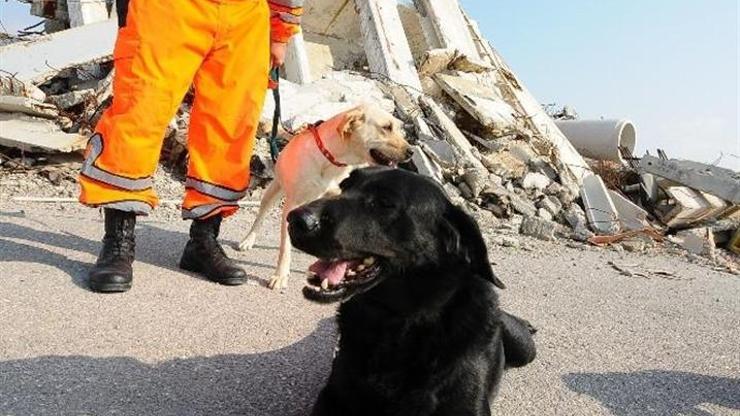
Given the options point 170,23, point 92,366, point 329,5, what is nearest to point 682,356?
point 92,366

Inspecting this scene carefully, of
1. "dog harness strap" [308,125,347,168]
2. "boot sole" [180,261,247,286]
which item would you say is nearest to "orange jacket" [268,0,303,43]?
"dog harness strap" [308,125,347,168]

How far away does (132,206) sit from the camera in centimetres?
323

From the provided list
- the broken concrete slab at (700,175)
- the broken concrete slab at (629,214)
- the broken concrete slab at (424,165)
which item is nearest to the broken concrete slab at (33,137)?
the broken concrete slab at (424,165)

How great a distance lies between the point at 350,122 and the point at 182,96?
1.30 metres

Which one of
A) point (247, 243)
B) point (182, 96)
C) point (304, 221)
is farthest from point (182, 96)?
point (304, 221)

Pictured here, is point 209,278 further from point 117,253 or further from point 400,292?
point 400,292

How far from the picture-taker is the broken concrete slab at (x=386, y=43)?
7797 millimetres

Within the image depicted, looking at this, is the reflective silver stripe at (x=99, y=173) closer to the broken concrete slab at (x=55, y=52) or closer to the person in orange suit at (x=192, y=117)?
the person in orange suit at (x=192, y=117)

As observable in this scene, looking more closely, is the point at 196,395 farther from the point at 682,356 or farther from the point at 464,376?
the point at 682,356

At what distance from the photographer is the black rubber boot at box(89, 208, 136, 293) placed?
126 inches

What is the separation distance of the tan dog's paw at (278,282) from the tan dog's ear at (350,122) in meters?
0.99

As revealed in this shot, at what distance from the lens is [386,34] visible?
800 centimetres

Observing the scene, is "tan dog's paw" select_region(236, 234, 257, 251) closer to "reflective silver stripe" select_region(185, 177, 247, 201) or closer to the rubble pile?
"reflective silver stripe" select_region(185, 177, 247, 201)

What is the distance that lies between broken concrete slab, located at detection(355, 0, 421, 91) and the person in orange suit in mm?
4146
